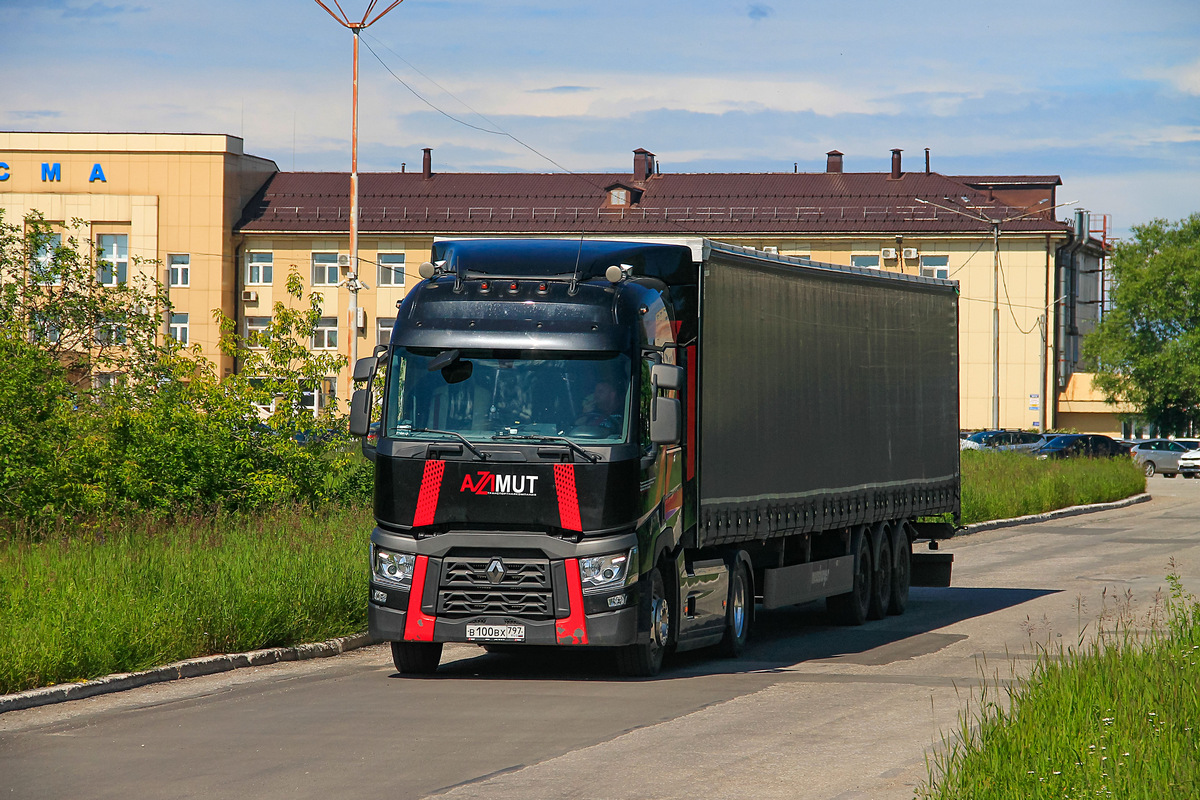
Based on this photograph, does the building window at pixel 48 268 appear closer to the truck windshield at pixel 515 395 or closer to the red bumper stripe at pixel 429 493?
the truck windshield at pixel 515 395

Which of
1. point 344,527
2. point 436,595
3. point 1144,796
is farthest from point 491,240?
point 1144,796

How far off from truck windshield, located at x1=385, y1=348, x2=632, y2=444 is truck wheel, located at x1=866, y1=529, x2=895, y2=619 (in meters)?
6.23

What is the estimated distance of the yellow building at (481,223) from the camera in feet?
248

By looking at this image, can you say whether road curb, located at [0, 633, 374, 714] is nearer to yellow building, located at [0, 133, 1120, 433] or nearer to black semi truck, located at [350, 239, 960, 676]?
black semi truck, located at [350, 239, 960, 676]

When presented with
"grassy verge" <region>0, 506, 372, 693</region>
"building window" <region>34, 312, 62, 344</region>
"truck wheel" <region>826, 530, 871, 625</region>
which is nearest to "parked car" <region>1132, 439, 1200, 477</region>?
"truck wheel" <region>826, 530, 871, 625</region>

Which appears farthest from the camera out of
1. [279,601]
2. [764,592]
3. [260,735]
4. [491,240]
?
[764,592]

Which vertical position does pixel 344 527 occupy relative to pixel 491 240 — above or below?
below

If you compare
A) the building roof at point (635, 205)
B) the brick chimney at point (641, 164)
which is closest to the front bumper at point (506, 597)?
the building roof at point (635, 205)

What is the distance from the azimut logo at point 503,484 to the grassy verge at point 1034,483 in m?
21.9

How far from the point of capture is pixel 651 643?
40.5ft

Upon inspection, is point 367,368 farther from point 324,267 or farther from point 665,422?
point 324,267

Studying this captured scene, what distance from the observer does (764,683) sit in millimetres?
12086

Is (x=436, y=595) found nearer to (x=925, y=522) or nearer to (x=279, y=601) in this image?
(x=279, y=601)

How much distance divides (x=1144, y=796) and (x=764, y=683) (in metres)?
5.80
